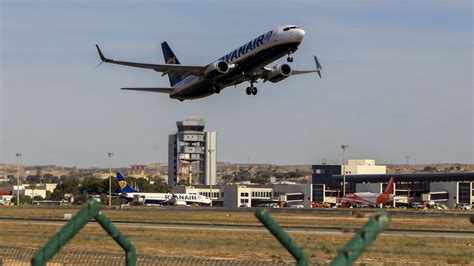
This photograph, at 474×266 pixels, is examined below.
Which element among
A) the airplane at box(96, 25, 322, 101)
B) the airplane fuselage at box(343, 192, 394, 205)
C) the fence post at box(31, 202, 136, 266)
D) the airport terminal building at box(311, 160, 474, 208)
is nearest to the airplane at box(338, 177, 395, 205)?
the airplane fuselage at box(343, 192, 394, 205)

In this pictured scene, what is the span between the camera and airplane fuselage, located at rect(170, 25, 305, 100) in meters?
57.8

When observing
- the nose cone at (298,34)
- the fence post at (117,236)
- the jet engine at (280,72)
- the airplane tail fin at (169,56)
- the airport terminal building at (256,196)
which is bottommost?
A: the airport terminal building at (256,196)

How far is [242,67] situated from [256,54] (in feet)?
7.78

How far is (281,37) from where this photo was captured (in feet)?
189

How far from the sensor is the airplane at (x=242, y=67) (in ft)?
191

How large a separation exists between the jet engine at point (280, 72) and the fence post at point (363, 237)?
5422cm

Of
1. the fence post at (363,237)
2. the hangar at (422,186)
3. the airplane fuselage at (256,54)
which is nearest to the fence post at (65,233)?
the fence post at (363,237)

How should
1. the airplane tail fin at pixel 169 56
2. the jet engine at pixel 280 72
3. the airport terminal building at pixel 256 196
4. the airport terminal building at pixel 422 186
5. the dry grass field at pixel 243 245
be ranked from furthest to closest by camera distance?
the airport terminal building at pixel 256 196
the airport terminal building at pixel 422 186
the airplane tail fin at pixel 169 56
the jet engine at pixel 280 72
the dry grass field at pixel 243 245

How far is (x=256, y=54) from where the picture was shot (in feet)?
194

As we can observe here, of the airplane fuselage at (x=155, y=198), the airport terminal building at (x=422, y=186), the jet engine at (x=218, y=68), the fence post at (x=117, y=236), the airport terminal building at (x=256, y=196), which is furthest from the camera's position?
the airport terminal building at (x=256, y=196)

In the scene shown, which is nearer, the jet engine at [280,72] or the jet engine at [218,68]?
the jet engine at [218,68]

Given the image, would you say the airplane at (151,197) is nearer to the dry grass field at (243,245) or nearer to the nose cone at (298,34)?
the nose cone at (298,34)

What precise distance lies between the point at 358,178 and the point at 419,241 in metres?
144

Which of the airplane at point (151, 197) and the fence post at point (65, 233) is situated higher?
the fence post at point (65, 233)
